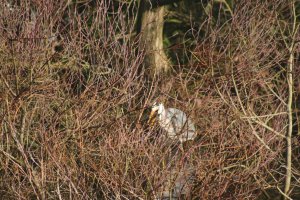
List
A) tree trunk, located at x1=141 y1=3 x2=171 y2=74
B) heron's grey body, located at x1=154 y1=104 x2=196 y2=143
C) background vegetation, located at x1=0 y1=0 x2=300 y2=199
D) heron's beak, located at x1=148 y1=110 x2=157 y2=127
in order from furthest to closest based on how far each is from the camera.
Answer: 1. tree trunk, located at x1=141 y1=3 x2=171 y2=74
2. heron's beak, located at x1=148 y1=110 x2=157 y2=127
3. heron's grey body, located at x1=154 y1=104 x2=196 y2=143
4. background vegetation, located at x1=0 y1=0 x2=300 y2=199

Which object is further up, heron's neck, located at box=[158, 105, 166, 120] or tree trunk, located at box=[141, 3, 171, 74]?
heron's neck, located at box=[158, 105, 166, 120]

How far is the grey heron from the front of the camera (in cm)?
649

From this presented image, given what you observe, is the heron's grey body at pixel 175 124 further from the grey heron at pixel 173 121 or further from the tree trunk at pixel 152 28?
the tree trunk at pixel 152 28

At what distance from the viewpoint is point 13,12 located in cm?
719

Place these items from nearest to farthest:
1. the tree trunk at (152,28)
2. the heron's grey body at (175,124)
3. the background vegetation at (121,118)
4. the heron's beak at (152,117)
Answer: the background vegetation at (121,118), the heron's grey body at (175,124), the heron's beak at (152,117), the tree trunk at (152,28)

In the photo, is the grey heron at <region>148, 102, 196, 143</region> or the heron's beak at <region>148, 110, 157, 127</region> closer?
the grey heron at <region>148, 102, 196, 143</region>

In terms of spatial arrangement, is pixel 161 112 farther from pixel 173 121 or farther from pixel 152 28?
pixel 152 28

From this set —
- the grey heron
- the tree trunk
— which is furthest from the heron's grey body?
the tree trunk

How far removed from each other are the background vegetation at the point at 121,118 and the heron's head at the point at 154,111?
0.29 ft

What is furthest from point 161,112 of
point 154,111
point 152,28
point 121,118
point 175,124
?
point 152,28

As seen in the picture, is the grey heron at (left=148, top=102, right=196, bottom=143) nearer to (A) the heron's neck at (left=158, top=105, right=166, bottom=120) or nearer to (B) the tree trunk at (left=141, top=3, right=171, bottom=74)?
(A) the heron's neck at (left=158, top=105, right=166, bottom=120)

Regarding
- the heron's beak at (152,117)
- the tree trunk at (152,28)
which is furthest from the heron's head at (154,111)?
the tree trunk at (152,28)

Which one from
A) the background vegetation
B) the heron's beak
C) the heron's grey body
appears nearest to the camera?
the background vegetation

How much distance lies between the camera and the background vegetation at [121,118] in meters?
5.91
